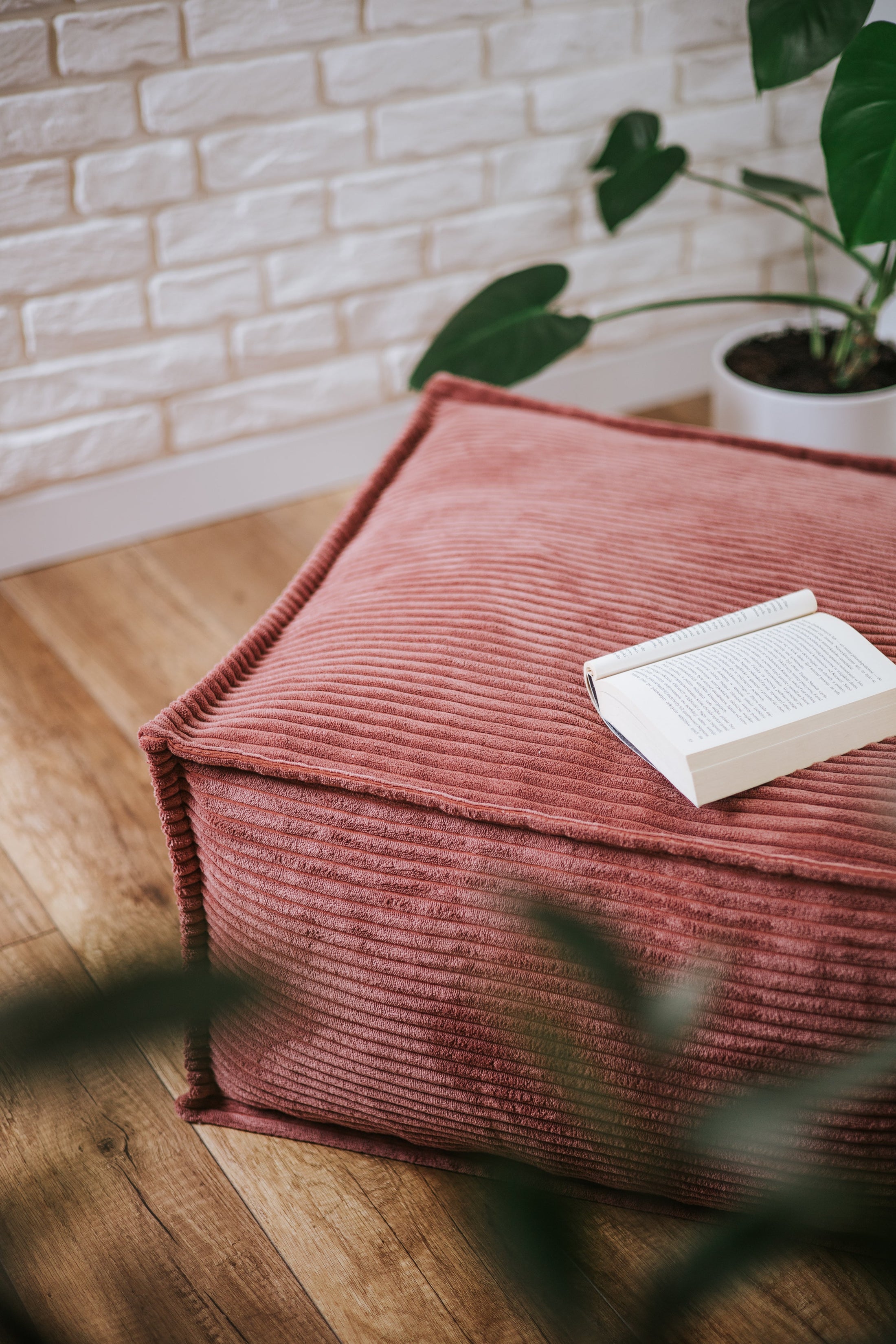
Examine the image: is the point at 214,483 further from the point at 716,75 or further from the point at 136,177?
the point at 716,75

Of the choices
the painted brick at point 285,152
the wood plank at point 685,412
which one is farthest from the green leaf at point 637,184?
the wood plank at point 685,412

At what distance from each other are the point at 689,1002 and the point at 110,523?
1.56 m

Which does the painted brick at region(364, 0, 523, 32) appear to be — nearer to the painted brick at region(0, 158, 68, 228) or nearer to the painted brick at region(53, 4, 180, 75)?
the painted brick at region(53, 4, 180, 75)

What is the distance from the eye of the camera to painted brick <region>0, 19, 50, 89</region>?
1.36 metres

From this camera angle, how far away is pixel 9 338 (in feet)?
4.97

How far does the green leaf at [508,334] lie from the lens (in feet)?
4.88

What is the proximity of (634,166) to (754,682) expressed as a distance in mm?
1075

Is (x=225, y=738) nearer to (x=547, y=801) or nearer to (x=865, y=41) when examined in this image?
(x=547, y=801)

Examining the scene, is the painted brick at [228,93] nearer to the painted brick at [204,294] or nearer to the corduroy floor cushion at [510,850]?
the painted brick at [204,294]

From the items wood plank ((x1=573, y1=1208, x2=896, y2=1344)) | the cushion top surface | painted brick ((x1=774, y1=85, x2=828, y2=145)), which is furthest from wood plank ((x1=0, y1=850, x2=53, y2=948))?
painted brick ((x1=774, y1=85, x2=828, y2=145))

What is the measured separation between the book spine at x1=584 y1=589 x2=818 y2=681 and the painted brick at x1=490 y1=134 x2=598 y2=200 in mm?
1126

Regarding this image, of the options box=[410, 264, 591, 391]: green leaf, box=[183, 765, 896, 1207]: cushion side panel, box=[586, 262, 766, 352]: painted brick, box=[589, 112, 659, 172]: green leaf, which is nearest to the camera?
box=[183, 765, 896, 1207]: cushion side panel

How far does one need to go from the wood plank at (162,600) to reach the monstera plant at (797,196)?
0.36 m

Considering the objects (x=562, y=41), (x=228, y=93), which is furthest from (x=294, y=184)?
(x=562, y=41)
